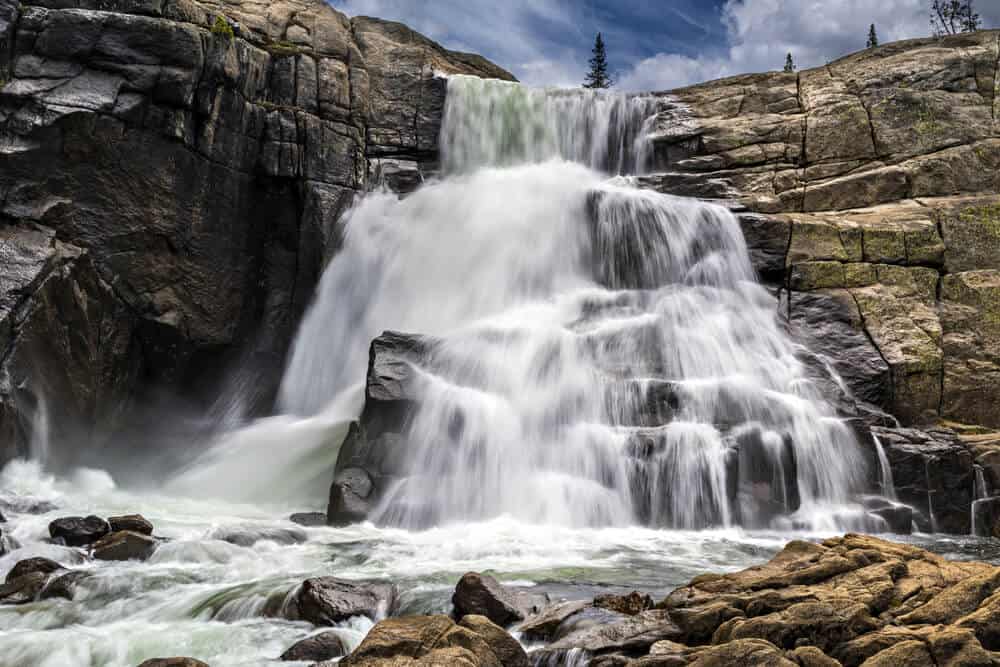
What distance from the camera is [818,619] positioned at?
5969mm

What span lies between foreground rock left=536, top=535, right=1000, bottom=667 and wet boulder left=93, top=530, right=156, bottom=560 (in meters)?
5.35

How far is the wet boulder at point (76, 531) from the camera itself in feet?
32.7

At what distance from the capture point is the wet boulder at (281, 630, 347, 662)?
670 centimetres

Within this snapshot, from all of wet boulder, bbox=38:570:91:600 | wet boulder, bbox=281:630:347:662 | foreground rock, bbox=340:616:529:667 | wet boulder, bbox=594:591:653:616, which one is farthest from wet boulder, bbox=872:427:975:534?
wet boulder, bbox=38:570:91:600

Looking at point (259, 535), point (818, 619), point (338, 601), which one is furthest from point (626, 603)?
point (259, 535)

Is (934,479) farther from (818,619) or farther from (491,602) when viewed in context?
(491,602)

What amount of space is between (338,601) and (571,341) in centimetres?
920

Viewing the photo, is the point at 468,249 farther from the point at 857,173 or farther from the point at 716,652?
the point at 716,652

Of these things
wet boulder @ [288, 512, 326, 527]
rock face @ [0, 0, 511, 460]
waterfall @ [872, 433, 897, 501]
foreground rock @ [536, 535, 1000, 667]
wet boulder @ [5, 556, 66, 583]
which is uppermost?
rock face @ [0, 0, 511, 460]

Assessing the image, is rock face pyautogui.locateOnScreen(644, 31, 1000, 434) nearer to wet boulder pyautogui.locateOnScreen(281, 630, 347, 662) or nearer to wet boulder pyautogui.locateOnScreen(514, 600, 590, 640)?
wet boulder pyautogui.locateOnScreen(514, 600, 590, 640)

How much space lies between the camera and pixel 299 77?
2141 centimetres

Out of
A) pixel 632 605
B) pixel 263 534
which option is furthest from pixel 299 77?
pixel 632 605

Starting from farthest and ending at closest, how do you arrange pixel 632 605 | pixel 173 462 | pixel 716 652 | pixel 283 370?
pixel 283 370, pixel 173 462, pixel 632 605, pixel 716 652

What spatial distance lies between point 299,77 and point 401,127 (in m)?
3.41
